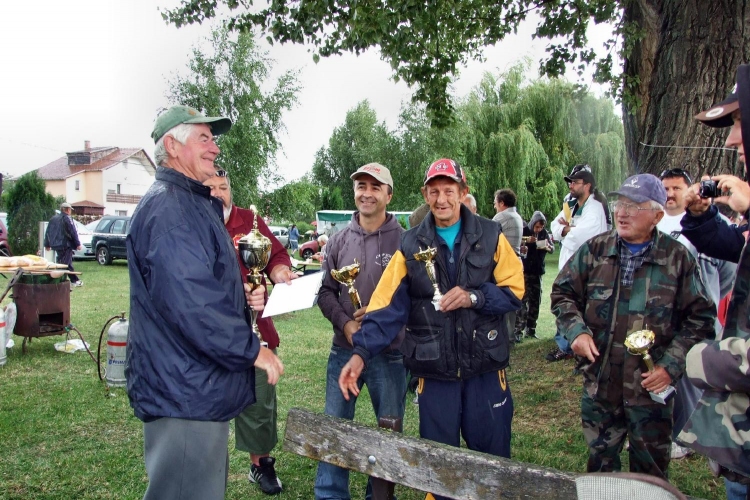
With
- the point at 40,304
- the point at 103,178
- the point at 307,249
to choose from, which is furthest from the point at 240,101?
the point at 103,178

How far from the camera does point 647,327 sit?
3.06m

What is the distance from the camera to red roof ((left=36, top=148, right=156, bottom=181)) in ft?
184

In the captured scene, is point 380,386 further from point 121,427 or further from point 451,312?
point 121,427

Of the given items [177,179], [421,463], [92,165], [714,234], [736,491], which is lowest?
[736,491]

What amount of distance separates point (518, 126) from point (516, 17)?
51.5 feet

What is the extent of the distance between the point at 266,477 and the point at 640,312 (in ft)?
9.14

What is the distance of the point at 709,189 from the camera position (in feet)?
8.82

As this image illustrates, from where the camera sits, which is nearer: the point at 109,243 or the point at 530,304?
the point at 530,304

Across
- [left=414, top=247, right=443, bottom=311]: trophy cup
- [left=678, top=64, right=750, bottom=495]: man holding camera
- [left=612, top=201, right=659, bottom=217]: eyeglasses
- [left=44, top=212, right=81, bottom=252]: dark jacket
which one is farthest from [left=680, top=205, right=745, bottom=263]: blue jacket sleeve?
[left=44, top=212, right=81, bottom=252]: dark jacket

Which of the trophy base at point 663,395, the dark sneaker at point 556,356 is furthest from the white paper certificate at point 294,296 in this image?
the dark sneaker at point 556,356

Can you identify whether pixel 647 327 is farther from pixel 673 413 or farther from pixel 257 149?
pixel 257 149

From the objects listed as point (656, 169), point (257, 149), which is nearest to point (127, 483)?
point (656, 169)

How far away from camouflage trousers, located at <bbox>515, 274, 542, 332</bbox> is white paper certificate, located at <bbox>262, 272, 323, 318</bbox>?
6.43 metres

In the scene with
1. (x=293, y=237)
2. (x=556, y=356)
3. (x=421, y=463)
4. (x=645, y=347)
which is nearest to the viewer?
(x=421, y=463)
